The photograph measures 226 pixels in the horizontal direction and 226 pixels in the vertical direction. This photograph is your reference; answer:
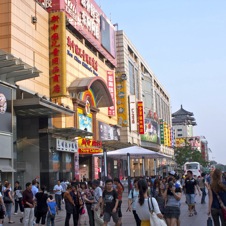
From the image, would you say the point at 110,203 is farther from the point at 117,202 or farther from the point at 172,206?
the point at 172,206

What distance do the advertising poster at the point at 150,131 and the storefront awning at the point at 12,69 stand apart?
4259 centimetres

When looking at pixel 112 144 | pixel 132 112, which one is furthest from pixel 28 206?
pixel 132 112

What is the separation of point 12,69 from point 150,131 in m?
49.3

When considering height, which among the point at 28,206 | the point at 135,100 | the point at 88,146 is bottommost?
the point at 28,206

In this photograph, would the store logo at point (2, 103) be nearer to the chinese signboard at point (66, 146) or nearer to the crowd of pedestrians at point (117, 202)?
the chinese signboard at point (66, 146)

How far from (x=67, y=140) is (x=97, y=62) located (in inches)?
584

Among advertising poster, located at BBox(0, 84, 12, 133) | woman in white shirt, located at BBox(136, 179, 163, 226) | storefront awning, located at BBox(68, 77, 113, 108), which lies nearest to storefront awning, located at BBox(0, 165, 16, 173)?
advertising poster, located at BBox(0, 84, 12, 133)

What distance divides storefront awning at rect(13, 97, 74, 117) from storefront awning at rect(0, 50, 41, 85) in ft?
5.46

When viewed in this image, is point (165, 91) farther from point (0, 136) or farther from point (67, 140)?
point (0, 136)

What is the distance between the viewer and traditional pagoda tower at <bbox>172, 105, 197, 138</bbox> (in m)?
176

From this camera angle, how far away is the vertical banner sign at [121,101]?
56.2 metres

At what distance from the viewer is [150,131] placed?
7312 cm

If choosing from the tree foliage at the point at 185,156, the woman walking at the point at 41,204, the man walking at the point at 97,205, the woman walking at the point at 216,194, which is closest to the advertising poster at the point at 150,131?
the tree foliage at the point at 185,156

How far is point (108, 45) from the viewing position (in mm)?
52500
